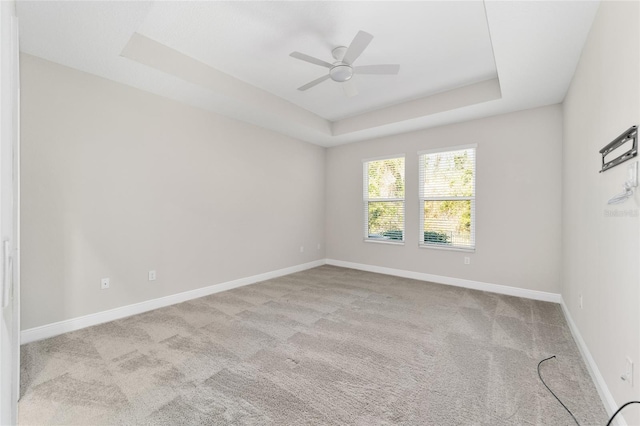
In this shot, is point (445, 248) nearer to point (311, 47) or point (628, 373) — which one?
point (628, 373)

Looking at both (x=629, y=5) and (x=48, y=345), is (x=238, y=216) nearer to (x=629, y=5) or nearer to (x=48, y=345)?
(x=48, y=345)

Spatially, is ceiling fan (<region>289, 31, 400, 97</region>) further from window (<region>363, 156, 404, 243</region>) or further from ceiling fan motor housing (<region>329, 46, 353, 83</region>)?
window (<region>363, 156, 404, 243</region>)

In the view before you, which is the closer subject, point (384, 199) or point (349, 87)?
point (349, 87)

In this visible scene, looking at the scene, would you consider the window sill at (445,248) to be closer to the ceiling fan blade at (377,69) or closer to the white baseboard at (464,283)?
the white baseboard at (464,283)

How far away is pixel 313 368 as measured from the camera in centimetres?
216

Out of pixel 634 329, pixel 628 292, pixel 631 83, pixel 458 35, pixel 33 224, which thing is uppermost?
pixel 458 35

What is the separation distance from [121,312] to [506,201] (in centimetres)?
522

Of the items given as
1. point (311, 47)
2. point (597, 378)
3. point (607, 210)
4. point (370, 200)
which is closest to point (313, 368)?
point (597, 378)

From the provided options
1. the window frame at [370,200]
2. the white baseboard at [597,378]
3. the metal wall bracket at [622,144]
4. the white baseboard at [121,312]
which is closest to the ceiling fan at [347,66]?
the metal wall bracket at [622,144]

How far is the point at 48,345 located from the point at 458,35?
478 cm

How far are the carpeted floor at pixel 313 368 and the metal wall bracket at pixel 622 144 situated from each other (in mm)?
1514

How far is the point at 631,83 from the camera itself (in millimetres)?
1479

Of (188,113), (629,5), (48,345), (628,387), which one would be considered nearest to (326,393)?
(628,387)

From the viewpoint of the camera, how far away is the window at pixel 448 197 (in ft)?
14.5
